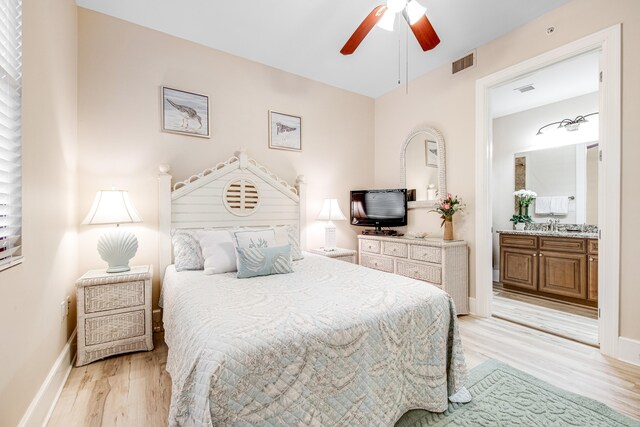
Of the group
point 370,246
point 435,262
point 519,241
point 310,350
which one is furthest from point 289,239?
point 519,241

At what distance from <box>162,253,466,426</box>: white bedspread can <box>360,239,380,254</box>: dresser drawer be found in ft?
5.88

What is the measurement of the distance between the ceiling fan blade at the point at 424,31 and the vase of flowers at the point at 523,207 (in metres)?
3.36

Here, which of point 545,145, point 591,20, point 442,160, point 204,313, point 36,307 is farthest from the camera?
point 545,145

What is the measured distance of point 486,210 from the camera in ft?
10.2

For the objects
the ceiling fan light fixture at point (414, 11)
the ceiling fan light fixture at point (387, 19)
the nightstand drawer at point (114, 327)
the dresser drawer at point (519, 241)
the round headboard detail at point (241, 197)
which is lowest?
the nightstand drawer at point (114, 327)

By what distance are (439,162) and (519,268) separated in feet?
6.62

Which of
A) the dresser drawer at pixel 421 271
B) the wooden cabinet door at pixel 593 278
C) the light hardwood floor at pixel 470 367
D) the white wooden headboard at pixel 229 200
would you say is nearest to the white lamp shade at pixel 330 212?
the white wooden headboard at pixel 229 200

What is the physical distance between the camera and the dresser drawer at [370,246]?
12.4ft

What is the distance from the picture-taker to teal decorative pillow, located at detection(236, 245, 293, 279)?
2.18 meters

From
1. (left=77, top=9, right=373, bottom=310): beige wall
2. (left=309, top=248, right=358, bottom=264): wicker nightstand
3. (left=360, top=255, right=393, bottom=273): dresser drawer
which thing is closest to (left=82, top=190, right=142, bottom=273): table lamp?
(left=77, top=9, right=373, bottom=310): beige wall

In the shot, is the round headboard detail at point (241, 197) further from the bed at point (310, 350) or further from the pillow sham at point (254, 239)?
the bed at point (310, 350)

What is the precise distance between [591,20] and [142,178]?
417 cm

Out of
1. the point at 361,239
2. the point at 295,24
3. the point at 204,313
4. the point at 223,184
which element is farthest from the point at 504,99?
the point at 204,313

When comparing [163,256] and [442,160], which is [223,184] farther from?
[442,160]
